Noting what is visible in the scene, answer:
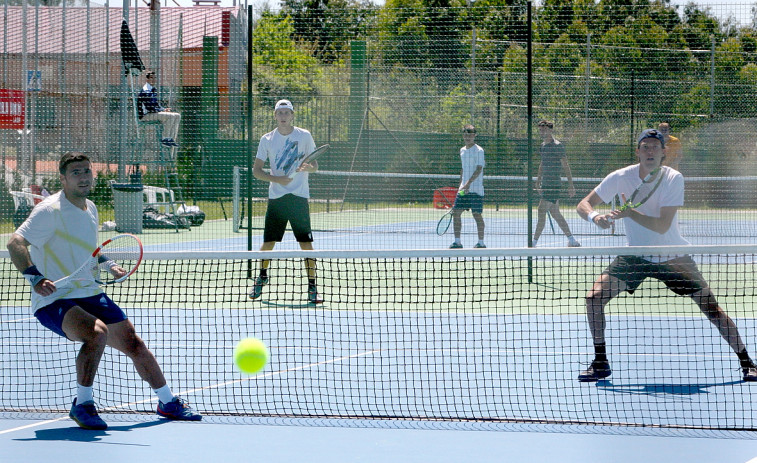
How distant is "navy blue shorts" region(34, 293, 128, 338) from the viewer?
503 centimetres

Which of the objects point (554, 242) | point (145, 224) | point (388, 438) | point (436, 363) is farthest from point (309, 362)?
point (145, 224)

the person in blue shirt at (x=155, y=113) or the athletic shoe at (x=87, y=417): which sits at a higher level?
the person in blue shirt at (x=155, y=113)

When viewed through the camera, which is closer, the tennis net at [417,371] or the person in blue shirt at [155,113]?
the tennis net at [417,371]

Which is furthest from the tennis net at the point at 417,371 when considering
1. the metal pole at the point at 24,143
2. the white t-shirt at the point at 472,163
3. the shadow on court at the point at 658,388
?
the metal pole at the point at 24,143

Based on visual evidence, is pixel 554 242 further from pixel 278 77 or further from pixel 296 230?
pixel 296 230

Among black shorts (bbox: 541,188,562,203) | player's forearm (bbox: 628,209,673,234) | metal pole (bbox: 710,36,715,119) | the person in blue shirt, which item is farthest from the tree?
player's forearm (bbox: 628,209,673,234)

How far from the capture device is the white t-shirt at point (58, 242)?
5.05 meters

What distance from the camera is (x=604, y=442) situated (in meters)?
4.60

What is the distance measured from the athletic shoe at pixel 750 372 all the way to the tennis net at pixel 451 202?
765 cm

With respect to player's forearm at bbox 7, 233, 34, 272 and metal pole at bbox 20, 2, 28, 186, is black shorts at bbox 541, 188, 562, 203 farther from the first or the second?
player's forearm at bbox 7, 233, 34, 272

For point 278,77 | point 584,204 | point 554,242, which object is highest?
point 278,77

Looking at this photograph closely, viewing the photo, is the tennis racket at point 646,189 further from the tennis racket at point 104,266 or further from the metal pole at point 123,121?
the metal pole at point 123,121

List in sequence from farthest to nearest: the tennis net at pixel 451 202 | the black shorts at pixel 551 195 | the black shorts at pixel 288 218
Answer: the tennis net at pixel 451 202 < the black shorts at pixel 551 195 < the black shorts at pixel 288 218

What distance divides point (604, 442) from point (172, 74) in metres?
11.2
